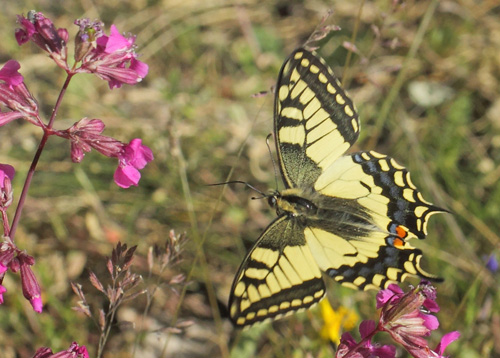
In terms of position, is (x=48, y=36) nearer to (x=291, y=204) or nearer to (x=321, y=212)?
(x=291, y=204)

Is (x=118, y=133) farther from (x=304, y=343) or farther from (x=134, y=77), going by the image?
(x=134, y=77)

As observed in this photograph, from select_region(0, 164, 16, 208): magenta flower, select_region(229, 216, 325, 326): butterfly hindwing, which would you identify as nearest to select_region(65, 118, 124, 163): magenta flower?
select_region(0, 164, 16, 208): magenta flower

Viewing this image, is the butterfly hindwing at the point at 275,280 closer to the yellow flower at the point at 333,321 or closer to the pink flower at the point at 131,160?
the pink flower at the point at 131,160

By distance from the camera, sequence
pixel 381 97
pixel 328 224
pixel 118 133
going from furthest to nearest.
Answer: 1. pixel 381 97
2. pixel 118 133
3. pixel 328 224

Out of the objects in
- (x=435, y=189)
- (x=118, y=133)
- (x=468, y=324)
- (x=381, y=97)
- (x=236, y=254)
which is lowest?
(x=468, y=324)

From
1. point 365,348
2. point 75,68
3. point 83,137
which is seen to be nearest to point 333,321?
point 365,348

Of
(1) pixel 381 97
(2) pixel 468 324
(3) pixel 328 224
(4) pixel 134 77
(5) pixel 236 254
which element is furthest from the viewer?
(1) pixel 381 97

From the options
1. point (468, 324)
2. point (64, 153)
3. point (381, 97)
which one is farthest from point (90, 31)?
point (381, 97)

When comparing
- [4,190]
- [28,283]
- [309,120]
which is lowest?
[28,283]
